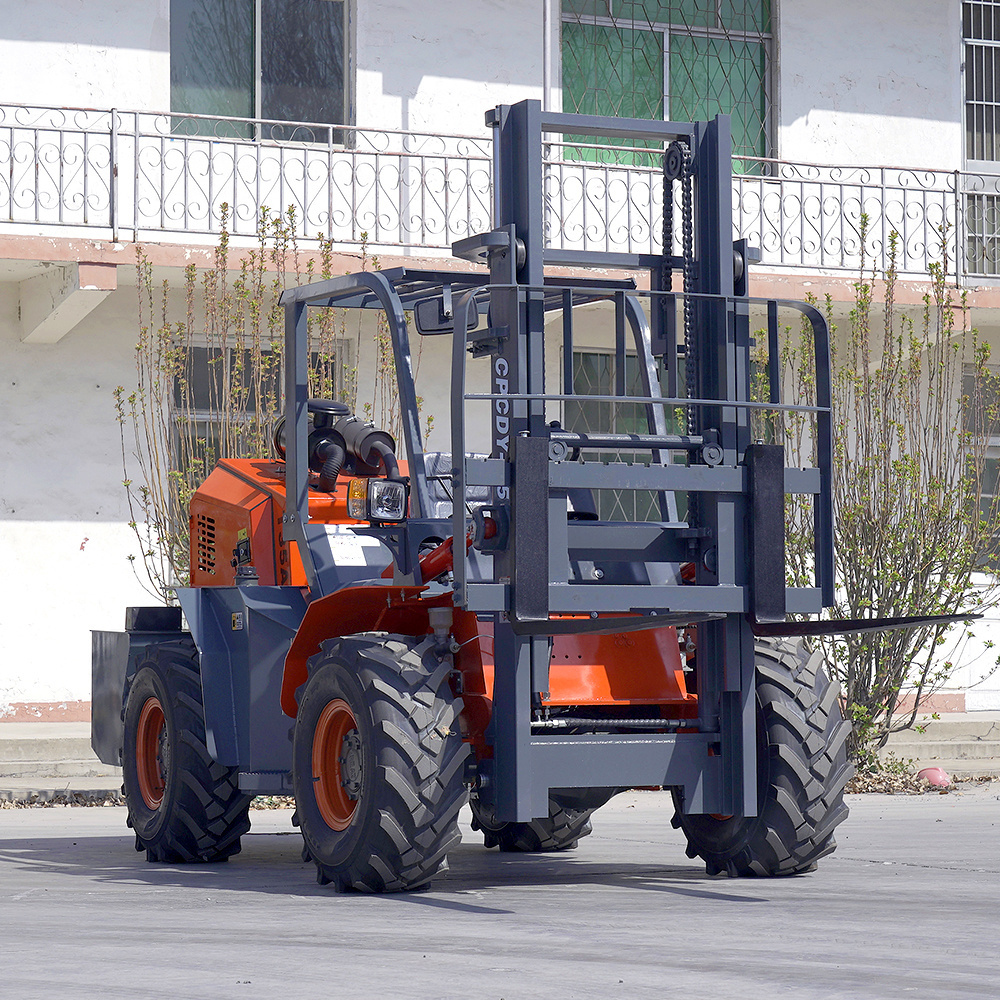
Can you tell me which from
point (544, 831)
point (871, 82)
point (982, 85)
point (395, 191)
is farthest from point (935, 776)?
point (982, 85)

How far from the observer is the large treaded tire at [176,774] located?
29.6 feet

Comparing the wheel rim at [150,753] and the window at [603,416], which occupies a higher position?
the window at [603,416]

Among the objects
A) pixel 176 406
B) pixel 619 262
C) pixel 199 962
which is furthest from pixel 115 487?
pixel 199 962

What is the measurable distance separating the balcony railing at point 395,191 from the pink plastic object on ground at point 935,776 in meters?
4.15

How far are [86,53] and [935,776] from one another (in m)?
9.47

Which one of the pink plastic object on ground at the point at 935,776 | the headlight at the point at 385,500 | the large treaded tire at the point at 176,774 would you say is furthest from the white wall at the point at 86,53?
the headlight at the point at 385,500

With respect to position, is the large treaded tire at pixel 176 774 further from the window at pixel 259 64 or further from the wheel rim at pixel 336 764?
the window at pixel 259 64

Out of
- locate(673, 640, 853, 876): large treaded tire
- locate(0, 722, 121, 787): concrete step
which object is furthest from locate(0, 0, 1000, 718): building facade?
locate(673, 640, 853, 876): large treaded tire

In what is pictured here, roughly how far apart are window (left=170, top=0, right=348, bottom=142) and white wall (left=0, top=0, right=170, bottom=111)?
0.90 feet

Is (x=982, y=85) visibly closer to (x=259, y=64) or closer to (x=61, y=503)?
(x=259, y=64)

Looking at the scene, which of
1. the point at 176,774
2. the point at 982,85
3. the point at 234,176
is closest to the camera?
the point at 176,774

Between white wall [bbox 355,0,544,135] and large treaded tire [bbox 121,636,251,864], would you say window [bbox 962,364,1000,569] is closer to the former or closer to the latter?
white wall [bbox 355,0,544,135]

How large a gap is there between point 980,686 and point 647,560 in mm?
11843

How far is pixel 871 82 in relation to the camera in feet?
62.3
